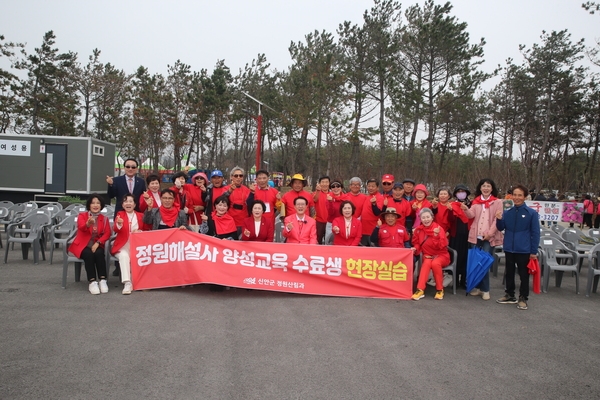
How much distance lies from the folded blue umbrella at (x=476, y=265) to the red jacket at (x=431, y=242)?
35 centimetres

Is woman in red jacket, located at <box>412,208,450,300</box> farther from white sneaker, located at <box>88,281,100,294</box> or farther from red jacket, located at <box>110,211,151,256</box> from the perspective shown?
white sneaker, located at <box>88,281,100,294</box>

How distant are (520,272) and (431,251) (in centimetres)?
126

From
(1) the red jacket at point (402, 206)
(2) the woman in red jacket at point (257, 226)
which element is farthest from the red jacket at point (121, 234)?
(1) the red jacket at point (402, 206)

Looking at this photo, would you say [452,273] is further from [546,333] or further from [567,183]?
[567,183]

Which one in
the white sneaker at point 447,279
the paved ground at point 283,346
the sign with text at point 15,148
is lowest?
the paved ground at point 283,346

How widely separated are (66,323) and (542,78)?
110ft

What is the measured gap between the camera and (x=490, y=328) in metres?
4.95

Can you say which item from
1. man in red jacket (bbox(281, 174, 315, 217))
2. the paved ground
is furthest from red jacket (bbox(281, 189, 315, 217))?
the paved ground

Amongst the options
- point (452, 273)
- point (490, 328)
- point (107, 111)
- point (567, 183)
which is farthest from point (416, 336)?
point (107, 111)

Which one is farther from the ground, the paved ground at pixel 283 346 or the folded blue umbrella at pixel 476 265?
the folded blue umbrella at pixel 476 265

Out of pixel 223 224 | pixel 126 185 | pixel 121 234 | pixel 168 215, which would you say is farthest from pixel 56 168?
pixel 223 224

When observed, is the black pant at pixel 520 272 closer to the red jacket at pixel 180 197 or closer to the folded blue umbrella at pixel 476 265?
the folded blue umbrella at pixel 476 265

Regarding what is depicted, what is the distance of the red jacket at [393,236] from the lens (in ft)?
21.9

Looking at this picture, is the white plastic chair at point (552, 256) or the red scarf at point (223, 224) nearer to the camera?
the red scarf at point (223, 224)
